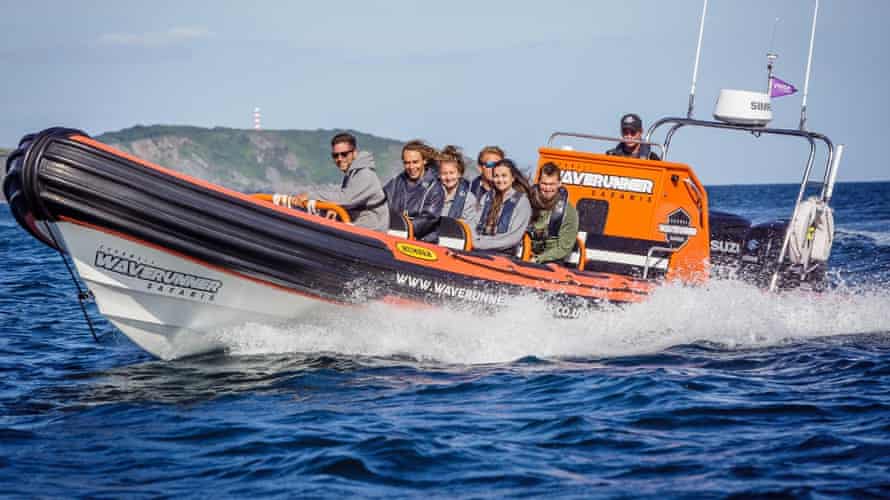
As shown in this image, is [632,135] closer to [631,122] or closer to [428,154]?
[631,122]

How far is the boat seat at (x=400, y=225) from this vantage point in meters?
7.70

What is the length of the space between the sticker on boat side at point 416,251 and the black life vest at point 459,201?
832 millimetres

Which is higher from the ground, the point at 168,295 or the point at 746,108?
the point at 746,108

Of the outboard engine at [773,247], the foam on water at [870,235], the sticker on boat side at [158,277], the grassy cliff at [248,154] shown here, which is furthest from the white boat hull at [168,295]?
the grassy cliff at [248,154]

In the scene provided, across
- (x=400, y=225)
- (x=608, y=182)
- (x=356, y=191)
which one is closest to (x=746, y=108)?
(x=608, y=182)

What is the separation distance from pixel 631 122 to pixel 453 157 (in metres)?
1.92

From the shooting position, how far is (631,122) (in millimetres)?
9180

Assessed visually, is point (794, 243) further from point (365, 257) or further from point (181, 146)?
point (181, 146)

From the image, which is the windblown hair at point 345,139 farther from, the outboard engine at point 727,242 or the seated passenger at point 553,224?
the outboard engine at point 727,242

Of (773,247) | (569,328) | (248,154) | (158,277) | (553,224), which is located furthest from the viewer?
(248,154)

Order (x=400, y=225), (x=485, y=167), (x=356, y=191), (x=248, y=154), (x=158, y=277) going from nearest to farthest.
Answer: (x=158, y=277) < (x=356, y=191) < (x=400, y=225) < (x=485, y=167) < (x=248, y=154)

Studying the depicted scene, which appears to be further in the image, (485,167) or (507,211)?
(485,167)

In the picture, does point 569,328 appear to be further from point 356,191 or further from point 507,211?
point 356,191

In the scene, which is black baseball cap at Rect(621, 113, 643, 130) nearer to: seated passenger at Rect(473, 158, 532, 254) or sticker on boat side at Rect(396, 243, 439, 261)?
seated passenger at Rect(473, 158, 532, 254)
